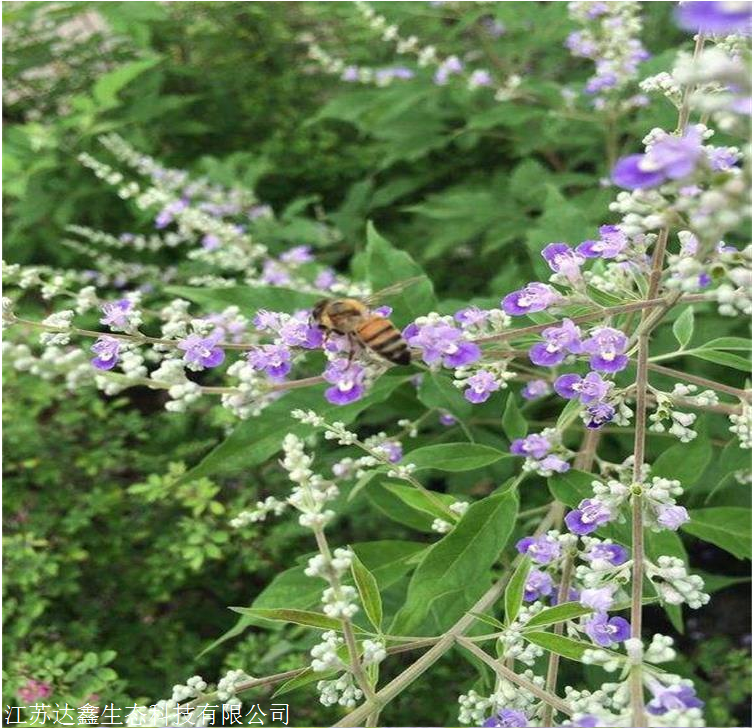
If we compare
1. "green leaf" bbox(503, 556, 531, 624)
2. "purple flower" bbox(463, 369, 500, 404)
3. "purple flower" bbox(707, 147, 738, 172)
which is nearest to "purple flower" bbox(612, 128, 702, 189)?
"purple flower" bbox(707, 147, 738, 172)

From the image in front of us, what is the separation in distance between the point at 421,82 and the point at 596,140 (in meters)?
1.23

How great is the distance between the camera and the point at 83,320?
4.91 metres

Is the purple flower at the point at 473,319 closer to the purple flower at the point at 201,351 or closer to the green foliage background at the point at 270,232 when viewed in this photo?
the purple flower at the point at 201,351

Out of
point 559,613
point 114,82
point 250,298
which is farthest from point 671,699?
point 114,82

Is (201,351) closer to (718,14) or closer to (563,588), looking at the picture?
(563,588)

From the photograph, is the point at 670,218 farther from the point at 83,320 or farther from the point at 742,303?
the point at 83,320

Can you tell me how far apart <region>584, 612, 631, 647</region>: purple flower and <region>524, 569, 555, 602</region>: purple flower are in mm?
291

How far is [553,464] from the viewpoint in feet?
8.78

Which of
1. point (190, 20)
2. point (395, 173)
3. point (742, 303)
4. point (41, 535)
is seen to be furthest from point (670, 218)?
point (190, 20)

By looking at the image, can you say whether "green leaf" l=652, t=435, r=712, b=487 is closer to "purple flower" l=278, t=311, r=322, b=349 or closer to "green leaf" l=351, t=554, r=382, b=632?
"green leaf" l=351, t=554, r=382, b=632

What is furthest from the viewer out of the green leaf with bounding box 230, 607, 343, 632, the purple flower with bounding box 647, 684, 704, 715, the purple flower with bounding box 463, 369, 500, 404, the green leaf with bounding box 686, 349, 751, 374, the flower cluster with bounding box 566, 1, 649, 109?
the flower cluster with bounding box 566, 1, 649, 109

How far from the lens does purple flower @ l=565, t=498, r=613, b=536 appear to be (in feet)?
7.46

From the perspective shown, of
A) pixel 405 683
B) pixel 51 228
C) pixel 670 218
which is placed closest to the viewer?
pixel 670 218

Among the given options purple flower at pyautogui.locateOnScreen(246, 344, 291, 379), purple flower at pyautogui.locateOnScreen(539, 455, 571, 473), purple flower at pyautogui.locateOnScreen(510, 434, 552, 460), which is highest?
purple flower at pyautogui.locateOnScreen(246, 344, 291, 379)
